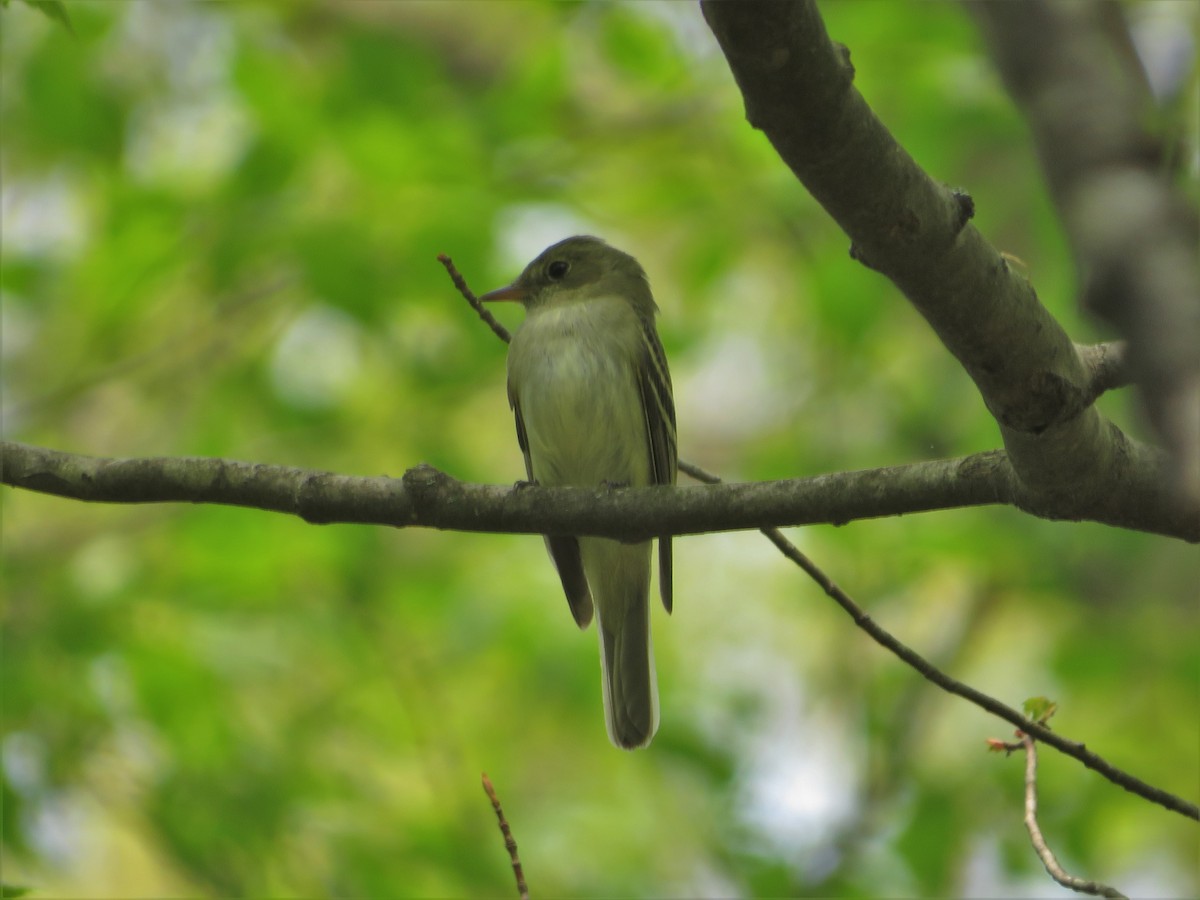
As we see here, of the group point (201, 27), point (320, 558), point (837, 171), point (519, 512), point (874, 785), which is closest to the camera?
point (837, 171)

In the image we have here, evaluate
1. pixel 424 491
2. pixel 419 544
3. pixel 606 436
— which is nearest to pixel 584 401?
pixel 606 436

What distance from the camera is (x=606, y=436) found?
5.75 metres

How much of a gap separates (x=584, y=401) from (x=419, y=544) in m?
3.63

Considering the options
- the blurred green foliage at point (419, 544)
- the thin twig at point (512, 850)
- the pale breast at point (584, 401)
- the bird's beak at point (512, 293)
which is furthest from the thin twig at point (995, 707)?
the bird's beak at point (512, 293)

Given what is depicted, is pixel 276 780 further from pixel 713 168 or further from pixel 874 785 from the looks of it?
pixel 713 168

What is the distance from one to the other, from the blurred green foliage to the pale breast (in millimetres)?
631

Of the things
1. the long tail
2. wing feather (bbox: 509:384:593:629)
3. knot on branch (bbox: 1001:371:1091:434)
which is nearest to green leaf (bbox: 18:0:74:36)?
knot on branch (bbox: 1001:371:1091:434)

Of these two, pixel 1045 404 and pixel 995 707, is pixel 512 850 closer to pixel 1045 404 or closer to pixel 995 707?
pixel 995 707

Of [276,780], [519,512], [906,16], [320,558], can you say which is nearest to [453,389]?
[320,558]

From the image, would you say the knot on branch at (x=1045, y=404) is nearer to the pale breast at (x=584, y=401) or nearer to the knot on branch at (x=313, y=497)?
the knot on branch at (x=313, y=497)

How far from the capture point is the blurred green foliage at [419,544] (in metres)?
5.82

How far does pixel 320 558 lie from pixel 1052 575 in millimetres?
3673

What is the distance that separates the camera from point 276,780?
5848 millimetres

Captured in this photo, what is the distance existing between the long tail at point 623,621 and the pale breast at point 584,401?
0.41 meters
